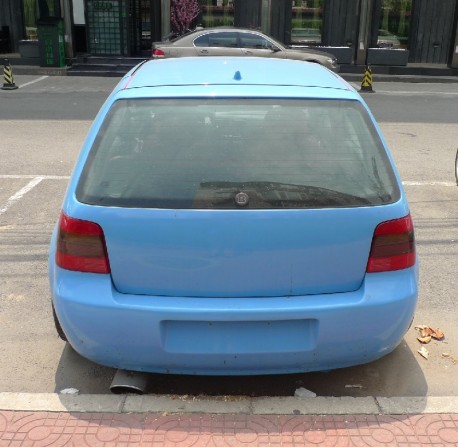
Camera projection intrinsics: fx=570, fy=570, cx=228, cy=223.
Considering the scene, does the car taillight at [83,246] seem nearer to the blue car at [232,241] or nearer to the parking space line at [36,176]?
the blue car at [232,241]

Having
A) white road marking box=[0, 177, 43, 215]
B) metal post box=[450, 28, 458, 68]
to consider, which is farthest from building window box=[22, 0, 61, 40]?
white road marking box=[0, 177, 43, 215]

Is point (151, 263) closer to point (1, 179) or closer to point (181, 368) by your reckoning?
point (181, 368)

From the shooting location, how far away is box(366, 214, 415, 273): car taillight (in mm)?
2836

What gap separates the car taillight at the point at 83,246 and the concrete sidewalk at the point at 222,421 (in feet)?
2.52

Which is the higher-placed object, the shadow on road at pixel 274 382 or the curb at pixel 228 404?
the curb at pixel 228 404

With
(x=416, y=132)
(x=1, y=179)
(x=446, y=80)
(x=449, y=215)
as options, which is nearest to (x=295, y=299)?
(x=449, y=215)

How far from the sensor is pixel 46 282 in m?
4.48

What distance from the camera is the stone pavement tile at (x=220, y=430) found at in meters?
2.75

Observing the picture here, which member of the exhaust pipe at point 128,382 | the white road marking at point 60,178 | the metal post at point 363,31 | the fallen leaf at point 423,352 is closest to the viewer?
the exhaust pipe at point 128,382

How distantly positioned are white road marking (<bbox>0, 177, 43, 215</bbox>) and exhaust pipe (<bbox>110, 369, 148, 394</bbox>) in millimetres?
3328

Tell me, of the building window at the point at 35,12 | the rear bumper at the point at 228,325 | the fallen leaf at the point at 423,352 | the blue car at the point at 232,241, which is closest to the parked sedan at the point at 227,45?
the building window at the point at 35,12

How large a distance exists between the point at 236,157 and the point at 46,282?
2324 millimetres

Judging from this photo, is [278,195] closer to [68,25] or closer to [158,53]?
[158,53]

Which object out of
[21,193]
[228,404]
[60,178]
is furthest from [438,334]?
[60,178]
